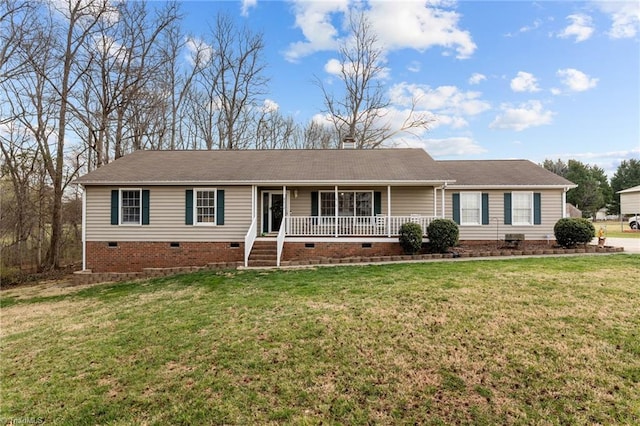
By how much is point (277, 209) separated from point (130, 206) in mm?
5520

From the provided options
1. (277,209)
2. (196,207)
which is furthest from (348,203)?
(196,207)

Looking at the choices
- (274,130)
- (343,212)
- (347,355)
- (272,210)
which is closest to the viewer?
(347,355)

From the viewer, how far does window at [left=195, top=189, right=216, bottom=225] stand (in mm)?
12344

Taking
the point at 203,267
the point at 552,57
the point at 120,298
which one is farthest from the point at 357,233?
the point at 552,57

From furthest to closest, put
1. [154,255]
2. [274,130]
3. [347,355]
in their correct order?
1. [274,130]
2. [154,255]
3. [347,355]

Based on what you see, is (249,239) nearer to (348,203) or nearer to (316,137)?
→ (348,203)

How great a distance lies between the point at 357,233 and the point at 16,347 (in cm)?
970

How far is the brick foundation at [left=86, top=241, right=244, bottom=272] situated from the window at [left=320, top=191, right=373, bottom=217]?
3860 millimetres

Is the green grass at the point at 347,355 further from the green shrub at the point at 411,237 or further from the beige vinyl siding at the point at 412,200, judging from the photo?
the beige vinyl siding at the point at 412,200

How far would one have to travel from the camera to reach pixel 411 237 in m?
11.4

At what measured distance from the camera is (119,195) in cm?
1232

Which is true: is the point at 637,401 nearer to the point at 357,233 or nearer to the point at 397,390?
the point at 397,390

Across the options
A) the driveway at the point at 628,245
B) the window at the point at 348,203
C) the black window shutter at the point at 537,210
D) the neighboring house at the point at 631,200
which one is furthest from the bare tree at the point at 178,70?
the neighboring house at the point at 631,200

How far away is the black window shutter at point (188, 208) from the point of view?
1223cm
